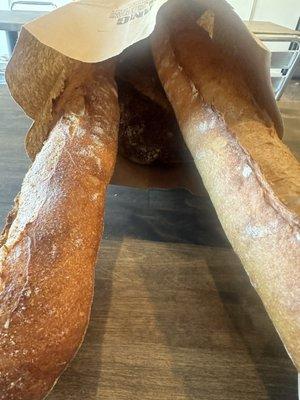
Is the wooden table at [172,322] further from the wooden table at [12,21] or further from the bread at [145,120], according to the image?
the wooden table at [12,21]

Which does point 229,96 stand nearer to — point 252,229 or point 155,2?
point 155,2

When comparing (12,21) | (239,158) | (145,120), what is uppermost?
(239,158)

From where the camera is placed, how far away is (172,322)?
0.57 metres

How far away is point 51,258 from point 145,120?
22.7 inches

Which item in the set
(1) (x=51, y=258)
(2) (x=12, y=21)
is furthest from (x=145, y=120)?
(2) (x=12, y=21)

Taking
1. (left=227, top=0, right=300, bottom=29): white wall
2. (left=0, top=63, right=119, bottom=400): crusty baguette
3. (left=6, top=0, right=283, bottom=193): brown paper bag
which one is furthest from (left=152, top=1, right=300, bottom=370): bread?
(left=227, top=0, right=300, bottom=29): white wall

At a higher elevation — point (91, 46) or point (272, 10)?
point (91, 46)

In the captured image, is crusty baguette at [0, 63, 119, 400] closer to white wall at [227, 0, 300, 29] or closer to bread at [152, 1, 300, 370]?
bread at [152, 1, 300, 370]

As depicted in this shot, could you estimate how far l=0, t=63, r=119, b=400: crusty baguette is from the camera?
0.38 meters

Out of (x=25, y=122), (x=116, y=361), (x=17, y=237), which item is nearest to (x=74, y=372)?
(x=116, y=361)

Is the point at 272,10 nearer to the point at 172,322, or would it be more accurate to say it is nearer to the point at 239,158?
the point at 239,158

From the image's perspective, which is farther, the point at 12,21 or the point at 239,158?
the point at 12,21

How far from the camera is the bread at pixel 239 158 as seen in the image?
0.44 m

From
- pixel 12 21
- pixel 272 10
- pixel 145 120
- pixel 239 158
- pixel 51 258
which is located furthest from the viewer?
pixel 272 10
